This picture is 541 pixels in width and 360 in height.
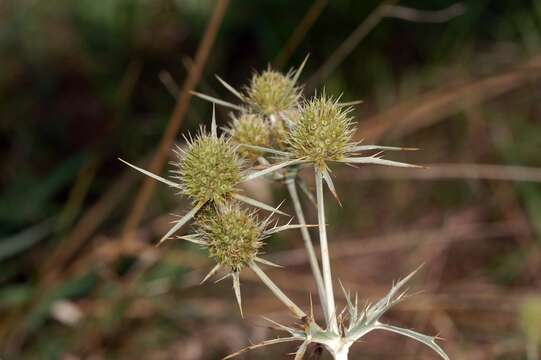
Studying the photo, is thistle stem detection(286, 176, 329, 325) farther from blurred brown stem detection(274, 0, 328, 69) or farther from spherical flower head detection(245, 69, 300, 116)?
blurred brown stem detection(274, 0, 328, 69)

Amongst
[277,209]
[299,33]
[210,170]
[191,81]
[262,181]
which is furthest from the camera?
[262,181]

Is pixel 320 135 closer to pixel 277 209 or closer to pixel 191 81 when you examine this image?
pixel 277 209

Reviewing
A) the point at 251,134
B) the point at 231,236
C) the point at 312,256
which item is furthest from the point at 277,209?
the point at 251,134

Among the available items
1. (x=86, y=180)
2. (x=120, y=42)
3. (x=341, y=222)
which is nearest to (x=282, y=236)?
(x=341, y=222)

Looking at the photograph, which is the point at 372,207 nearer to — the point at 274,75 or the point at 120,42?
the point at 120,42

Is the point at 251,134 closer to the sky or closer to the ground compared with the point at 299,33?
closer to the ground

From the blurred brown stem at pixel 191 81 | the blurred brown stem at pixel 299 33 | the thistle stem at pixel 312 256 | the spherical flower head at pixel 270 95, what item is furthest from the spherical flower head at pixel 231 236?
the blurred brown stem at pixel 299 33
